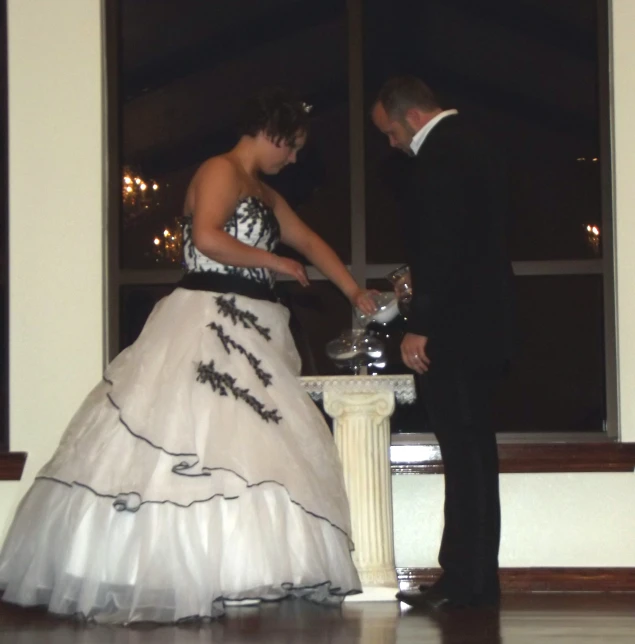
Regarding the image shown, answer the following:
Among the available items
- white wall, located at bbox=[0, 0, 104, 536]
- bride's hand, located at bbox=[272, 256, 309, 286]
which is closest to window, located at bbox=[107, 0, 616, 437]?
white wall, located at bbox=[0, 0, 104, 536]

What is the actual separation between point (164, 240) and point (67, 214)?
39 cm

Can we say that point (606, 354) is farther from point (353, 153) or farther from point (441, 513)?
point (353, 153)

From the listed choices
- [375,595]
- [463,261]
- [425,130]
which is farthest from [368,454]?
[425,130]

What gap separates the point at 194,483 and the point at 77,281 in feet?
4.36

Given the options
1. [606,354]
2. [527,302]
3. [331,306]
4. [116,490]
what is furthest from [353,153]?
[116,490]

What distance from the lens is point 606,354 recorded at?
13.4 feet

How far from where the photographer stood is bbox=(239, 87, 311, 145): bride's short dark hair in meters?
3.60

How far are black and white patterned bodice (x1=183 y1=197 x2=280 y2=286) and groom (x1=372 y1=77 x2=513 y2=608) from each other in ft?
1.80

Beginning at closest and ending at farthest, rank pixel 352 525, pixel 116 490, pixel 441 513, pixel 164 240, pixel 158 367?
pixel 116 490 → pixel 158 367 → pixel 352 525 → pixel 441 513 → pixel 164 240

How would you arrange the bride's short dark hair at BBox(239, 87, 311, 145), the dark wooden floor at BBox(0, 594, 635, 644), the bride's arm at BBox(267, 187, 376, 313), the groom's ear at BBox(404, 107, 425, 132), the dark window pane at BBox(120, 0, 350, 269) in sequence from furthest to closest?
the dark window pane at BBox(120, 0, 350, 269), the bride's arm at BBox(267, 187, 376, 313), the bride's short dark hair at BBox(239, 87, 311, 145), the groom's ear at BBox(404, 107, 425, 132), the dark wooden floor at BBox(0, 594, 635, 644)

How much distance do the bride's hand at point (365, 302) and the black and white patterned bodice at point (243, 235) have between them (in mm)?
310

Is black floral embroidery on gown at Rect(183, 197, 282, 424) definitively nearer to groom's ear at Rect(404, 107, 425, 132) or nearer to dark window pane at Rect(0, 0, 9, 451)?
groom's ear at Rect(404, 107, 425, 132)

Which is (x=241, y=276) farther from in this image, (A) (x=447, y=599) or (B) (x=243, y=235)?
(A) (x=447, y=599)

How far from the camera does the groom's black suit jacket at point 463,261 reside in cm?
317
